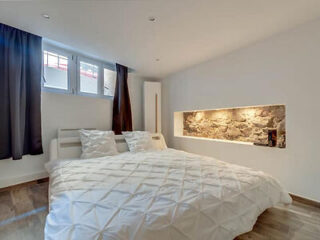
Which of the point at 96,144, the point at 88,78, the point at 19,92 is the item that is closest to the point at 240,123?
the point at 96,144

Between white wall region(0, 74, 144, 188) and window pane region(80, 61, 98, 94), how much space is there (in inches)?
8.5

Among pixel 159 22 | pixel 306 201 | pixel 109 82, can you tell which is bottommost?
pixel 306 201

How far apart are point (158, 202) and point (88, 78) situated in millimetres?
2938

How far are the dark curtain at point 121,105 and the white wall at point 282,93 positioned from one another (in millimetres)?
1762

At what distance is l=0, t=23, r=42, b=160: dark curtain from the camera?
2.05 metres

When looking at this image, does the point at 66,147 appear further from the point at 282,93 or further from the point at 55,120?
the point at 282,93

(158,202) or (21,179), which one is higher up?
(158,202)

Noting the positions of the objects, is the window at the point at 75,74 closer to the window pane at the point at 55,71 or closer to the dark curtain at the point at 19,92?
the window pane at the point at 55,71

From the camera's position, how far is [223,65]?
2766 millimetres

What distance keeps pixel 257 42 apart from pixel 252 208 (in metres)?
2.34

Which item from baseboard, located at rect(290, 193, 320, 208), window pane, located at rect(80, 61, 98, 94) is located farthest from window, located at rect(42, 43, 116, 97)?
baseboard, located at rect(290, 193, 320, 208)

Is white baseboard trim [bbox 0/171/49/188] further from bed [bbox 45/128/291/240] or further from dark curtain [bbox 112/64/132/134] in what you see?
dark curtain [bbox 112/64/132/134]

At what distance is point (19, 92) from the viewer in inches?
84.4

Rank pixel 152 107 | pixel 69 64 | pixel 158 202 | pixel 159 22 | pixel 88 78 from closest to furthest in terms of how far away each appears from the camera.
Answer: pixel 158 202 < pixel 159 22 < pixel 69 64 < pixel 88 78 < pixel 152 107
